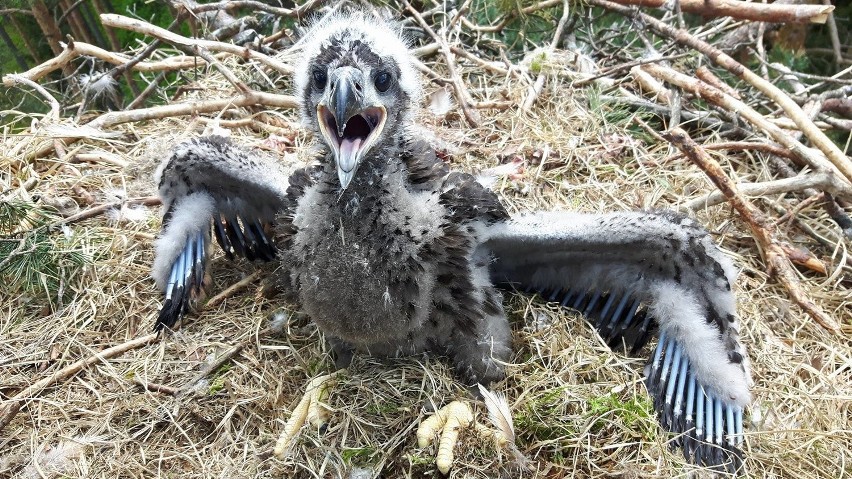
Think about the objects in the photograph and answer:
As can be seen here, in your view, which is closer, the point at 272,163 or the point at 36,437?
the point at 36,437

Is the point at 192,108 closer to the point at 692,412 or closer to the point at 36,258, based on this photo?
the point at 36,258

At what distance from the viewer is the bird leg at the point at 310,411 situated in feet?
7.35

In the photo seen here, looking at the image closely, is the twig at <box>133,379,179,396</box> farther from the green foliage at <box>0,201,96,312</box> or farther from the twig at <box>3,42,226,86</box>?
the twig at <box>3,42,226,86</box>

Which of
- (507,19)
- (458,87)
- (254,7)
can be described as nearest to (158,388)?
(458,87)

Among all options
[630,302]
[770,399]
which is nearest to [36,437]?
[630,302]

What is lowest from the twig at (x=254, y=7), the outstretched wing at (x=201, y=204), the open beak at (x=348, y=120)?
the outstretched wing at (x=201, y=204)

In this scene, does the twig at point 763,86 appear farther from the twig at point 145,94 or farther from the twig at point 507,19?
the twig at point 145,94

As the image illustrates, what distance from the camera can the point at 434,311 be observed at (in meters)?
2.29

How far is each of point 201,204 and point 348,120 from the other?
1095 mm

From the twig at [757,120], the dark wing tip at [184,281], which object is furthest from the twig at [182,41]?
the twig at [757,120]

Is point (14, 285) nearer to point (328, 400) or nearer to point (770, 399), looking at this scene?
point (328, 400)

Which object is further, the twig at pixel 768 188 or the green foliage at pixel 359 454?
the twig at pixel 768 188

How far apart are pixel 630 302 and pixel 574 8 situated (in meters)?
2.28

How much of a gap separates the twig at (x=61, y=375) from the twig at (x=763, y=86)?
9.63ft
